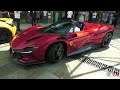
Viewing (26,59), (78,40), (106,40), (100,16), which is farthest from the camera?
(100,16)

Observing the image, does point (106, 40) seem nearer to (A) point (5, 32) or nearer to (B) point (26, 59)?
(B) point (26, 59)

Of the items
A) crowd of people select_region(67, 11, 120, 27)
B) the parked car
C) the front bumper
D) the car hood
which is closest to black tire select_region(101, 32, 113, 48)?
the car hood

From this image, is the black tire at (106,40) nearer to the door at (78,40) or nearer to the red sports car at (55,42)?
the red sports car at (55,42)

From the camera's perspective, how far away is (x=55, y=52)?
391 centimetres

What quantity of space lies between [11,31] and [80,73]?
3.56m

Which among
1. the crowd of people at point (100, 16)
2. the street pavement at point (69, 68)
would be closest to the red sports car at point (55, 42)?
the street pavement at point (69, 68)

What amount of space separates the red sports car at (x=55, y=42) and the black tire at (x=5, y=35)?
1.58 meters

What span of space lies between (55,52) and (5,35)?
2843mm

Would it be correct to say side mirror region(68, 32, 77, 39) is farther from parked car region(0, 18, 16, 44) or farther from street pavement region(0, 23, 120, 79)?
parked car region(0, 18, 16, 44)

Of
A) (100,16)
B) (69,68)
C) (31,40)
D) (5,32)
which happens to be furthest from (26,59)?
(100,16)

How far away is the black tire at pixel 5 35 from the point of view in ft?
18.5

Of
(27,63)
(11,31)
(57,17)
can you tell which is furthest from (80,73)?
(57,17)
